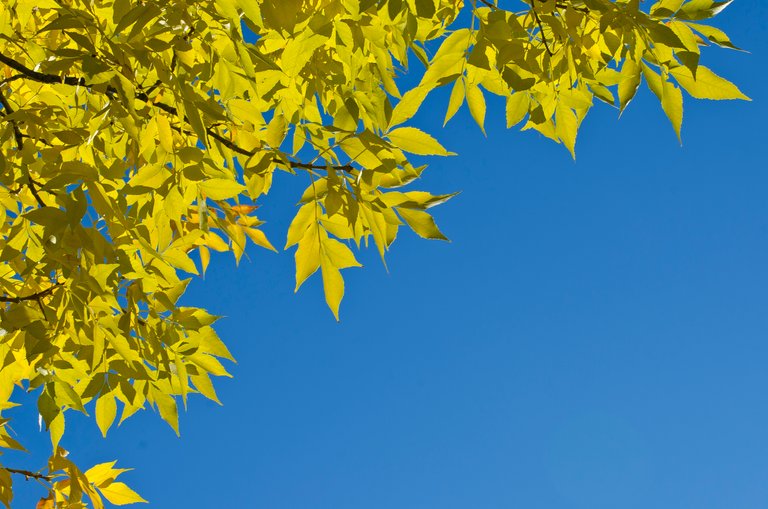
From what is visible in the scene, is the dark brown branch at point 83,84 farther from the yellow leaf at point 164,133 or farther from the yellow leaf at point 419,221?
the yellow leaf at point 419,221

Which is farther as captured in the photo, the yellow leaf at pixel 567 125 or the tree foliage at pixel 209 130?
the yellow leaf at pixel 567 125

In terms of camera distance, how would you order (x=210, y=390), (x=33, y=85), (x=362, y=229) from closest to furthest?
1. (x=362, y=229)
2. (x=210, y=390)
3. (x=33, y=85)

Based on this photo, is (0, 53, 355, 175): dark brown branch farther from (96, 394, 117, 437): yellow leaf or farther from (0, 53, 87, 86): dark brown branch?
(96, 394, 117, 437): yellow leaf

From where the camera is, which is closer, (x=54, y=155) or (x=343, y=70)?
(x=54, y=155)

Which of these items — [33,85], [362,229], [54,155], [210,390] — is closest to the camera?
[362,229]

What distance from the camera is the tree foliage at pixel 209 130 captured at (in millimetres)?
1707

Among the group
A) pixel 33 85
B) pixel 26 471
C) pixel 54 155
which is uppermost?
pixel 33 85

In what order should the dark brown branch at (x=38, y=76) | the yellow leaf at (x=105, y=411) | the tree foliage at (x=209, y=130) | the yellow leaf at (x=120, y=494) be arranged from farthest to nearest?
the yellow leaf at (x=120, y=494)
the yellow leaf at (x=105, y=411)
the dark brown branch at (x=38, y=76)
the tree foliage at (x=209, y=130)

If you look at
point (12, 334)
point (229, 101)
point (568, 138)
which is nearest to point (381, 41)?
point (229, 101)

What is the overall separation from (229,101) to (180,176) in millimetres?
253

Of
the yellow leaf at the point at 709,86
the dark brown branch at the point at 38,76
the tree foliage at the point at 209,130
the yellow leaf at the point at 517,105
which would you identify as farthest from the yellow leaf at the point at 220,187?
the yellow leaf at the point at 709,86

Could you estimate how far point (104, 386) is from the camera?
6.88 ft

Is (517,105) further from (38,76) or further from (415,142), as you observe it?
(38,76)

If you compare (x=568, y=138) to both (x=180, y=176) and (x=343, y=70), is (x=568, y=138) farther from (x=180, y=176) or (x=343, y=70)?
(x=180, y=176)
